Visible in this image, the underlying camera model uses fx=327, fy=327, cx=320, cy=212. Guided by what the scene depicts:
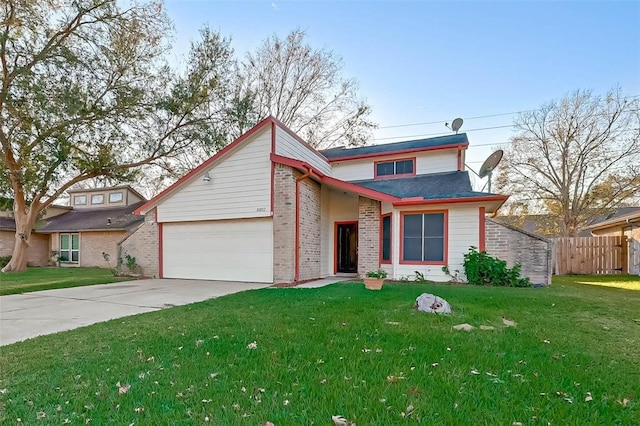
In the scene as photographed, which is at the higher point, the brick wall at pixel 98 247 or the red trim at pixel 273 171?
the red trim at pixel 273 171

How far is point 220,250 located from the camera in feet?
36.7

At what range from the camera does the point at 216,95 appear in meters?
16.8

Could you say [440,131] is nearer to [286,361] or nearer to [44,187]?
[286,361]

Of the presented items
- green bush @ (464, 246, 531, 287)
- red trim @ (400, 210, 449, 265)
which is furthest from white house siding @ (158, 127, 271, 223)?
green bush @ (464, 246, 531, 287)

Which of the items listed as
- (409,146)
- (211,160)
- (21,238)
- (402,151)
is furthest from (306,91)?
(21,238)

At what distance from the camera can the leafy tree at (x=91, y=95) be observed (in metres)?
12.9

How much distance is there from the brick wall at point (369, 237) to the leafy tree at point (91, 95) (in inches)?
390

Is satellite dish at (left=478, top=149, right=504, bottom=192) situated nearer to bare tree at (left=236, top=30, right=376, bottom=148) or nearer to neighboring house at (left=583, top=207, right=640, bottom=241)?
neighboring house at (left=583, top=207, right=640, bottom=241)

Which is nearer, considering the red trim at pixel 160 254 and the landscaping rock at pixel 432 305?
the landscaping rock at pixel 432 305

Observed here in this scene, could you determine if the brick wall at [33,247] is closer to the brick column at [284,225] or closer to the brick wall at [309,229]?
the brick column at [284,225]

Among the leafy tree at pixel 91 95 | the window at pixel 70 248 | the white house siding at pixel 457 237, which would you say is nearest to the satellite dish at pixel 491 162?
the white house siding at pixel 457 237

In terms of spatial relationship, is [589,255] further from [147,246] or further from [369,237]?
[147,246]

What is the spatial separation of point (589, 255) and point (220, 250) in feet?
50.2

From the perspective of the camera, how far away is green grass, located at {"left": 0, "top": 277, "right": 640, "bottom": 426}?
7.57 ft
